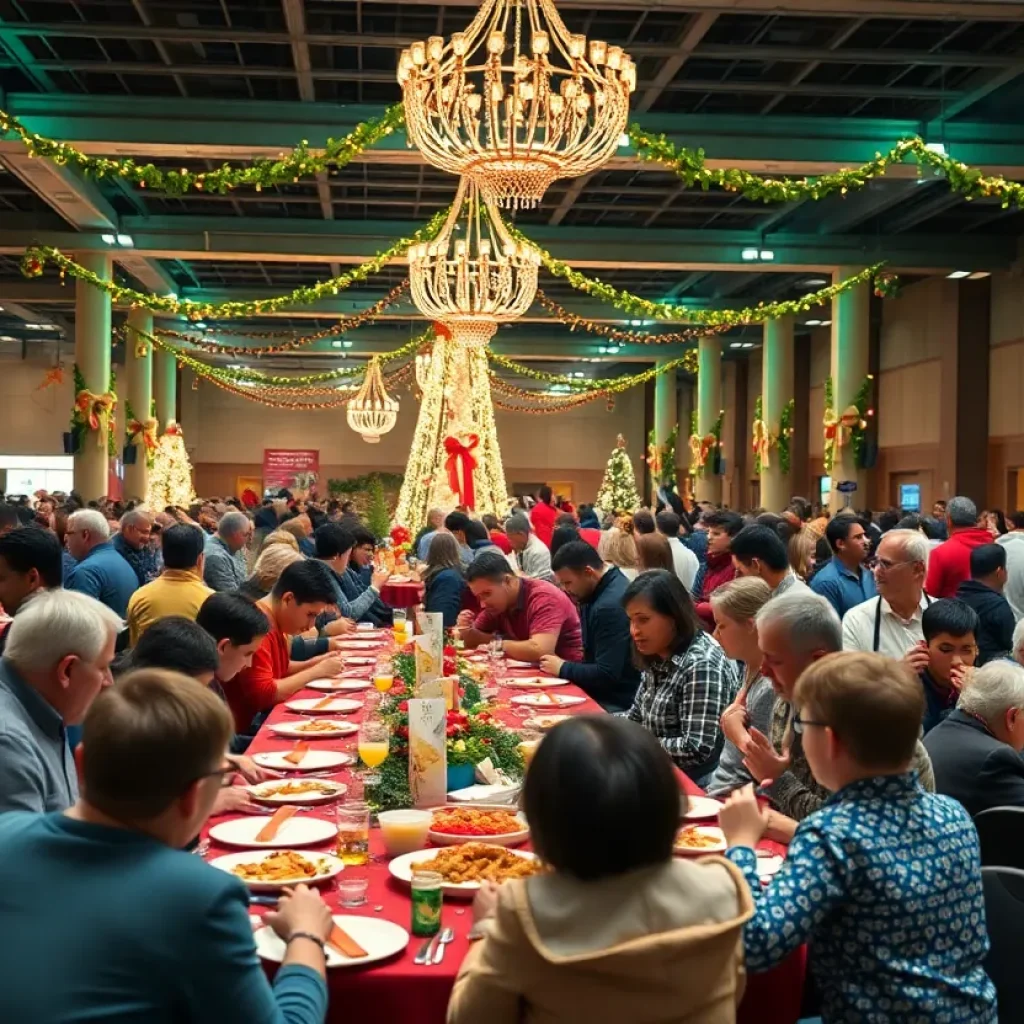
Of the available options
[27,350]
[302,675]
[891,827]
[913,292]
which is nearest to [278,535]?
[302,675]

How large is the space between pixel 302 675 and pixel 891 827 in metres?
3.87

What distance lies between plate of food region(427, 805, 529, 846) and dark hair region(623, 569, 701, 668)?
1.31m

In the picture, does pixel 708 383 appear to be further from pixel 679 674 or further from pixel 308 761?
pixel 308 761

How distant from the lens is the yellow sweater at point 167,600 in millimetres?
6602

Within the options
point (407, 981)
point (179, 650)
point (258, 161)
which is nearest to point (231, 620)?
point (179, 650)

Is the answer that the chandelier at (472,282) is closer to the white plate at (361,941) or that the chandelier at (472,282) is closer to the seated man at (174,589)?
the seated man at (174,589)

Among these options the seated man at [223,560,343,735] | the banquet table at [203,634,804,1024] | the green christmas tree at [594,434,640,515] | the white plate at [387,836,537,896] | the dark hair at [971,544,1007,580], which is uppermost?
the green christmas tree at [594,434,640,515]

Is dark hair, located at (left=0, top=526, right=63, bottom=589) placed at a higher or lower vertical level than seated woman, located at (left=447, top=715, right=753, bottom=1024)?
higher

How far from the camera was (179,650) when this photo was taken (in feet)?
11.6

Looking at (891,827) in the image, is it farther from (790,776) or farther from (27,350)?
(27,350)

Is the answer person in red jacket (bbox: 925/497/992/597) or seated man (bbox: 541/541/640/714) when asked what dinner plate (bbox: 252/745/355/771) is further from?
person in red jacket (bbox: 925/497/992/597)

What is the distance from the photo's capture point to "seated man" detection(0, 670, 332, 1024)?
72.9 inches

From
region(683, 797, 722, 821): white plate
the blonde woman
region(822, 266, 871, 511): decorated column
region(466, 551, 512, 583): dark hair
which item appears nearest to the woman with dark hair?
the blonde woman

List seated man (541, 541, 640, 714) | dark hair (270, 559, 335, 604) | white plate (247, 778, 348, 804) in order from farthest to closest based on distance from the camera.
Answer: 1. seated man (541, 541, 640, 714)
2. dark hair (270, 559, 335, 604)
3. white plate (247, 778, 348, 804)
